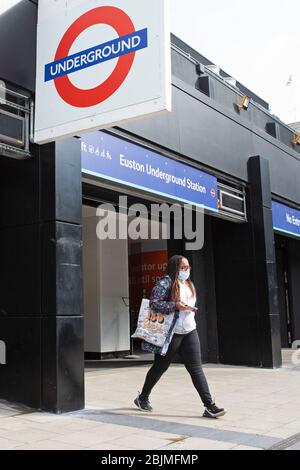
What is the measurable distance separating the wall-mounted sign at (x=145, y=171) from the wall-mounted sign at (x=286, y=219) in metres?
2.48

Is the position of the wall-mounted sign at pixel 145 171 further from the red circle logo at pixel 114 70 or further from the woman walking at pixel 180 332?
the woman walking at pixel 180 332

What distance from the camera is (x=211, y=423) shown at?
5246 mm

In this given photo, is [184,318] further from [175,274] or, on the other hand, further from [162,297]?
[175,274]

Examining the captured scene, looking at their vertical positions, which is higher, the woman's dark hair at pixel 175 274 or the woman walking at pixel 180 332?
the woman's dark hair at pixel 175 274

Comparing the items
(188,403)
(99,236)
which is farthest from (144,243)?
(188,403)

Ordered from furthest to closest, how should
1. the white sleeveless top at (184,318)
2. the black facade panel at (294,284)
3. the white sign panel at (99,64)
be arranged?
the black facade panel at (294,284), the white sleeveless top at (184,318), the white sign panel at (99,64)

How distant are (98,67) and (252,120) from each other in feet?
21.8

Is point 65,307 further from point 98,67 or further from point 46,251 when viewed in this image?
point 98,67

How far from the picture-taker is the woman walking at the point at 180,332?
5539 mm

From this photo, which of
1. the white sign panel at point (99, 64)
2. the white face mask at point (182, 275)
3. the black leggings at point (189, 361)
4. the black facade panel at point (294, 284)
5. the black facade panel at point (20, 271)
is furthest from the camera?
the black facade panel at point (294, 284)

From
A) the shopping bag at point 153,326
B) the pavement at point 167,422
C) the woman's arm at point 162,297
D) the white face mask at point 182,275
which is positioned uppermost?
the white face mask at point 182,275

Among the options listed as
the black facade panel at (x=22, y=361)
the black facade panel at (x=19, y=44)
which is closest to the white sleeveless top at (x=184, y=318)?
the black facade panel at (x=22, y=361)

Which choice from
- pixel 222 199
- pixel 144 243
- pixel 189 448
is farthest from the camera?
pixel 144 243

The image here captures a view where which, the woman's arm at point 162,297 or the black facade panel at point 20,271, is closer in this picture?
the woman's arm at point 162,297
